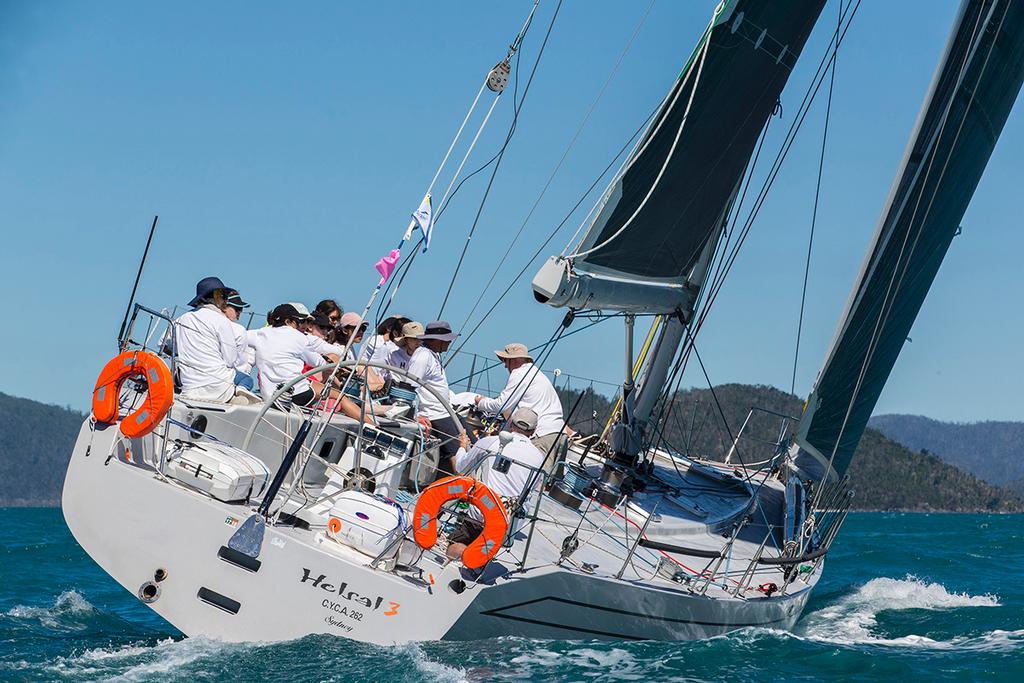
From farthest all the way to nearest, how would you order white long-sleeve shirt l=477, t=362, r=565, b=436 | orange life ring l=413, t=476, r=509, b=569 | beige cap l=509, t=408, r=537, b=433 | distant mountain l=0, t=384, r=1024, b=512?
distant mountain l=0, t=384, r=1024, b=512 < white long-sleeve shirt l=477, t=362, r=565, b=436 < beige cap l=509, t=408, r=537, b=433 < orange life ring l=413, t=476, r=509, b=569

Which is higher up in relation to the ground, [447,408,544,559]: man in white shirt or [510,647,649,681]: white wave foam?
[447,408,544,559]: man in white shirt

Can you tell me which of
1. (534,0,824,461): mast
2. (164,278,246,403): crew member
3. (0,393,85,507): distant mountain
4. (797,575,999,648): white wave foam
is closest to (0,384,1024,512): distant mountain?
(0,393,85,507): distant mountain

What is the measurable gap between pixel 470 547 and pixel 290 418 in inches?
88.2

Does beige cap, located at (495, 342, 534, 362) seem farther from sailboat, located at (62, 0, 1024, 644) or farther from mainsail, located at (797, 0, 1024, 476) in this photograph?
mainsail, located at (797, 0, 1024, 476)

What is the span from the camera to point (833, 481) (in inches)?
440

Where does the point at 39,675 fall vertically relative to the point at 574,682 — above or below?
below

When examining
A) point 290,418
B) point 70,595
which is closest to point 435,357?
point 290,418

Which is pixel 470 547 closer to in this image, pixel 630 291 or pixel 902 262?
pixel 630 291

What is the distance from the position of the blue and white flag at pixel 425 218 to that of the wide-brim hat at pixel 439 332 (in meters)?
1.15

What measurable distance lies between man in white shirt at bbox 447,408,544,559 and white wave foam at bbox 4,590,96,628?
10.2ft

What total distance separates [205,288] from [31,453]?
87278 millimetres

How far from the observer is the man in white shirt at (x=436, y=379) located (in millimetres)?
8922

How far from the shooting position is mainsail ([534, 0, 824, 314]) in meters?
9.24

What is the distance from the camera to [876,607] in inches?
452
